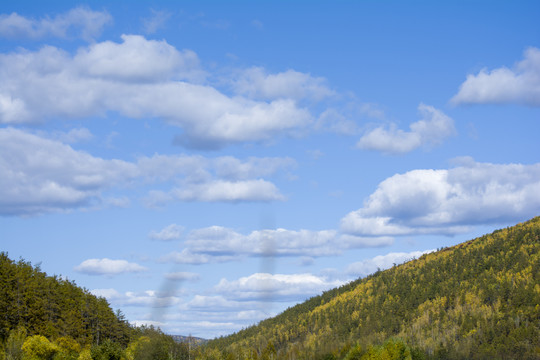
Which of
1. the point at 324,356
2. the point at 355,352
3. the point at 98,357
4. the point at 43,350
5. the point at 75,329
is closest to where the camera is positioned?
the point at 43,350

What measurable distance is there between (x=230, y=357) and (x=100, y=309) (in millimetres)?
37889

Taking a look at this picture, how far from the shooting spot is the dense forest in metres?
129

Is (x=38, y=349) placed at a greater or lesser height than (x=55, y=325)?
lesser

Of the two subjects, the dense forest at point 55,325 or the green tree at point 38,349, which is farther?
the dense forest at point 55,325

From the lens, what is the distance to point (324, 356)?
189 metres

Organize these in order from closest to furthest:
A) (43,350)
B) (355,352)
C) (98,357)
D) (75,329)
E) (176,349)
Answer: (43,350)
(98,357)
(176,349)
(75,329)
(355,352)

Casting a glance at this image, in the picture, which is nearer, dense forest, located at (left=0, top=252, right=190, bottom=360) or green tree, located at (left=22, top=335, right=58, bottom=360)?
green tree, located at (left=22, top=335, right=58, bottom=360)

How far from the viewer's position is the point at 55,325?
5994 inches

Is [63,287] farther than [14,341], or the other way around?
[63,287]

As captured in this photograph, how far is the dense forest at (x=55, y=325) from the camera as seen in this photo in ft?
423

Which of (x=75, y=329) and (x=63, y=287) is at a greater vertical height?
(x=63, y=287)

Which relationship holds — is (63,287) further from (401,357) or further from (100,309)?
(401,357)

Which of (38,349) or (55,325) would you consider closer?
(38,349)

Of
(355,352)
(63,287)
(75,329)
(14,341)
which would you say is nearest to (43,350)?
(14,341)
